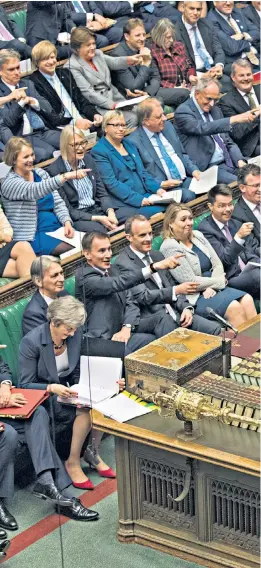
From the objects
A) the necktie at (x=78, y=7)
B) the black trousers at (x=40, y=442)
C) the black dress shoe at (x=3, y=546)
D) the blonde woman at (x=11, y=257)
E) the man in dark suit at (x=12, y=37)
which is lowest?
the black dress shoe at (x=3, y=546)

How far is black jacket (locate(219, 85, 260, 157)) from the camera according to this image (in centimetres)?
1071

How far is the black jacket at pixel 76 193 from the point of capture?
892 cm

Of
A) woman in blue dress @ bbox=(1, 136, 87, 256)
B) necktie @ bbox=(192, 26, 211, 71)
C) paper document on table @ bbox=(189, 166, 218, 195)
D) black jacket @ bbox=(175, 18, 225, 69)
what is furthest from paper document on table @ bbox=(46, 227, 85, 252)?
necktie @ bbox=(192, 26, 211, 71)

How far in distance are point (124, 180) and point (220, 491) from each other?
2.66 m

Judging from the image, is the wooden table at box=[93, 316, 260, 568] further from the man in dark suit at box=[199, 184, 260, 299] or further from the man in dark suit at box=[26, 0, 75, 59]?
the man in dark suit at box=[26, 0, 75, 59]

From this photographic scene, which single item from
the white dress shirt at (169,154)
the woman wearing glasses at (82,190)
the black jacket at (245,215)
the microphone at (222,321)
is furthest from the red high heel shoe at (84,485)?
the white dress shirt at (169,154)

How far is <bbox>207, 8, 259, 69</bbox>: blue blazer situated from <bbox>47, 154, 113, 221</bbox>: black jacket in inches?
105

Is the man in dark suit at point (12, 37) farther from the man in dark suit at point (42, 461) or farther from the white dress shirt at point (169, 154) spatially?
the man in dark suit at point (42, 461)

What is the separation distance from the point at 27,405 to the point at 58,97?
8.58 feet

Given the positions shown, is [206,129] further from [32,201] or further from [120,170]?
[32,201]

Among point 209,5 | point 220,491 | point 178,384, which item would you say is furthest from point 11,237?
point 209,5

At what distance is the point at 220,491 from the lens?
714 cm

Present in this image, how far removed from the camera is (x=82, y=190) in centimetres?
902

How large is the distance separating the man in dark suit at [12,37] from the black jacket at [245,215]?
152cm
